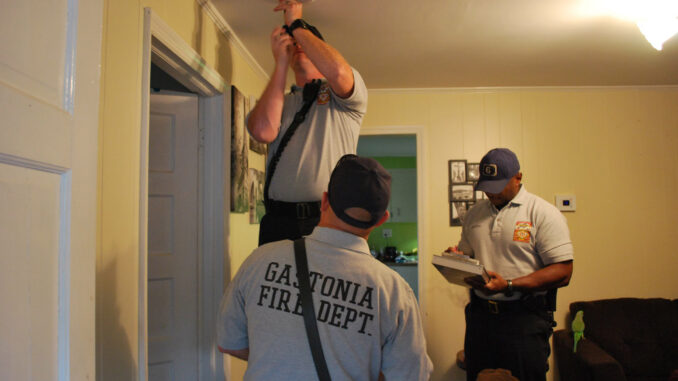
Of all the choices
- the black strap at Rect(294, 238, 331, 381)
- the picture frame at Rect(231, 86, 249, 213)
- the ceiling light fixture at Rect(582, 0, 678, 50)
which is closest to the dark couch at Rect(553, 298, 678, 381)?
the ceiling light fixture at Rect(582, 0, 678, 50)

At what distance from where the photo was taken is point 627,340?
3.19 metres

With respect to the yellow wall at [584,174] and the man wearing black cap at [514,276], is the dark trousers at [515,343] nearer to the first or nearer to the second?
the man wearing black cap at [514,276]

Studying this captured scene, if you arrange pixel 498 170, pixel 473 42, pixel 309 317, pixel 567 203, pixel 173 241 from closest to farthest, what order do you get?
pixel 309 317 < pixel 498 170 < pixel 173 241 < pixel 473 42 < pixel 567 203

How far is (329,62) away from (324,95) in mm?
209

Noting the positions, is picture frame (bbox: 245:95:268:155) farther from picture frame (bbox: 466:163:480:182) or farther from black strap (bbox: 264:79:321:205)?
picture frame (bbox: 466:163:480:182)

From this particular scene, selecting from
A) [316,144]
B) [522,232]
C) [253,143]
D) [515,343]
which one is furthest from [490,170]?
[253,143]

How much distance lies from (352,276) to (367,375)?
0.25 meters

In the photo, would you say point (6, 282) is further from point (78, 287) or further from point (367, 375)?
point (367, 375)

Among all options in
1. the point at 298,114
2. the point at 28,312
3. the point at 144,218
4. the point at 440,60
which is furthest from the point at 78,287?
the point at 440,60

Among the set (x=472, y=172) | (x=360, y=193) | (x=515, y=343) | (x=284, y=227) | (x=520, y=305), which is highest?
(x=472, y=172)

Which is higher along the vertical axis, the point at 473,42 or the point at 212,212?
the point at 473,42

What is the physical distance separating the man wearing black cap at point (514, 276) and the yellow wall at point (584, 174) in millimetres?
1405

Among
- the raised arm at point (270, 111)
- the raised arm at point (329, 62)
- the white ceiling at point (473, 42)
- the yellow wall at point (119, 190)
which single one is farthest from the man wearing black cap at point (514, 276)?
the yellow wall at point (119, 190)

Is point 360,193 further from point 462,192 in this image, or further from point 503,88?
point 503,88
